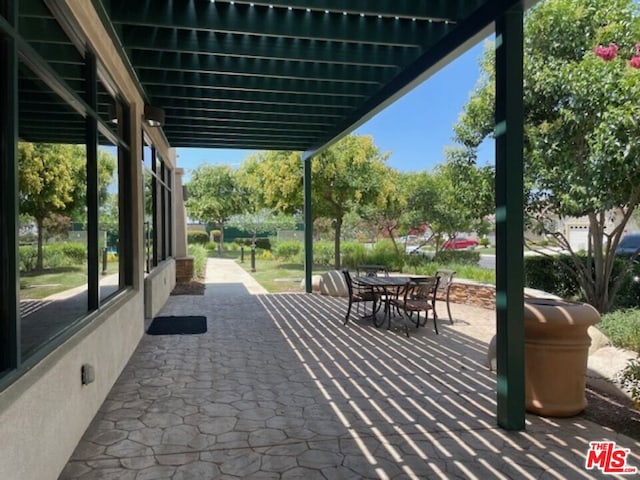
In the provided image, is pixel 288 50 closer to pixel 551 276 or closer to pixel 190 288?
pixel 551 276

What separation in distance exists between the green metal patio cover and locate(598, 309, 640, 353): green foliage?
13.0ft

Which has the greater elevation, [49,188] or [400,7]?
[400,7]

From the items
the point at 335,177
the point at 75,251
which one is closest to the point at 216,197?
the point at 335,177

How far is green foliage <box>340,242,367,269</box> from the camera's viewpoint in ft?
54.9

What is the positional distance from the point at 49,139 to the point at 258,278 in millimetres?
12147

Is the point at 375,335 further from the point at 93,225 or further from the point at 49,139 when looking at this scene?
the point at 49,139

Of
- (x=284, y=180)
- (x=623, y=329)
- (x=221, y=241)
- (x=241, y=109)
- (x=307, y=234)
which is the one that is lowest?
(x=623, y=329)

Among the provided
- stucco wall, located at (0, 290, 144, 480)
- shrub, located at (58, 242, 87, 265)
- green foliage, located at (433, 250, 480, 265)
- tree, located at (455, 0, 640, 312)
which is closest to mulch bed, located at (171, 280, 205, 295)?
stucco wall, located at (0, 290, 144, 480)

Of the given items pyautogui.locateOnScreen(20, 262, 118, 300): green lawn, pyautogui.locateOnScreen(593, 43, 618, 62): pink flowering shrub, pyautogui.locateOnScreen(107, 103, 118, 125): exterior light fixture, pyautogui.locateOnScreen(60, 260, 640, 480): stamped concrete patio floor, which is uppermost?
pyautogui.locateOnScreen(593, 43, 618, 62): pink flowering shrub

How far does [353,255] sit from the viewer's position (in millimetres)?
17156

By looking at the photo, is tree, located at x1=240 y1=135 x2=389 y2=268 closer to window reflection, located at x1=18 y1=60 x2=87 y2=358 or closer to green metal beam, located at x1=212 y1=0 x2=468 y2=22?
green metal beam, located at x1=212 y1=0 x2=468 y2=22

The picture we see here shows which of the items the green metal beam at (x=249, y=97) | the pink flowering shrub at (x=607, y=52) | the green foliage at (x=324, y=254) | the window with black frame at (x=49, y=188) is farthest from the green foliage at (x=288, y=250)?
the window with black frame at (x=49, y=188)

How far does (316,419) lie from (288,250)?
58.2ft

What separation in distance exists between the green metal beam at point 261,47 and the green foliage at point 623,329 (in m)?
4.23
